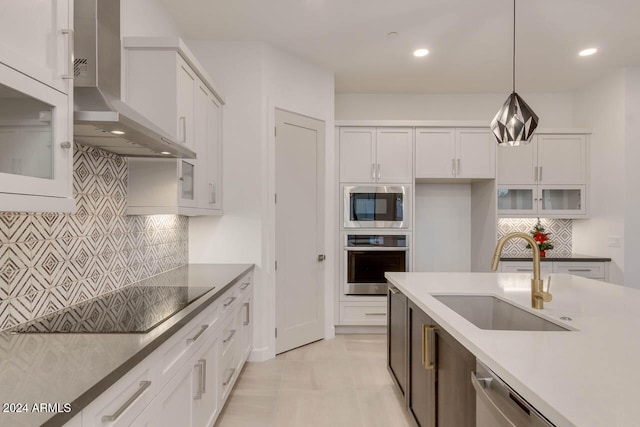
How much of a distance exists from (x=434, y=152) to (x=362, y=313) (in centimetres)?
205

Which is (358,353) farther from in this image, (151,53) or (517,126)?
(151,53)

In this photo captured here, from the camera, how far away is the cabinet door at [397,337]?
2365 mm

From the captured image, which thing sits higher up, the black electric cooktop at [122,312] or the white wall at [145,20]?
the white wall at [145,20]

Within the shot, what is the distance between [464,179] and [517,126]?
2.17 m

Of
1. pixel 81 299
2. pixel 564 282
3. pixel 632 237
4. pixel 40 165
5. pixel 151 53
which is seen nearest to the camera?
pixel 40 165

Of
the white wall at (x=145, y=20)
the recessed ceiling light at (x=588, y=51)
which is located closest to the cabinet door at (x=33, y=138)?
the white wall at (x=145, y=20)

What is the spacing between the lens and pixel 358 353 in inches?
143

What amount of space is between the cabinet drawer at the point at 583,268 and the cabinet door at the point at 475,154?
50.0 inches

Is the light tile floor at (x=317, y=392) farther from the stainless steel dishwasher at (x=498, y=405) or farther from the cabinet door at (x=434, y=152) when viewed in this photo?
the cabinet door at (x=434, y=152)

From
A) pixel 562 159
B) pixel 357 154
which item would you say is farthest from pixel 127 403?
pixel 562 159

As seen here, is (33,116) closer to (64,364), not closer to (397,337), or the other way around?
(64,364)

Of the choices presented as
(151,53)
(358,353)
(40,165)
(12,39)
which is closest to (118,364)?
(40,165)

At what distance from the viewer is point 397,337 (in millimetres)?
2588

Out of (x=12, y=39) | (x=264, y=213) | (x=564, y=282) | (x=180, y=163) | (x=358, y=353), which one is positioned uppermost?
(x=12, y=39)
